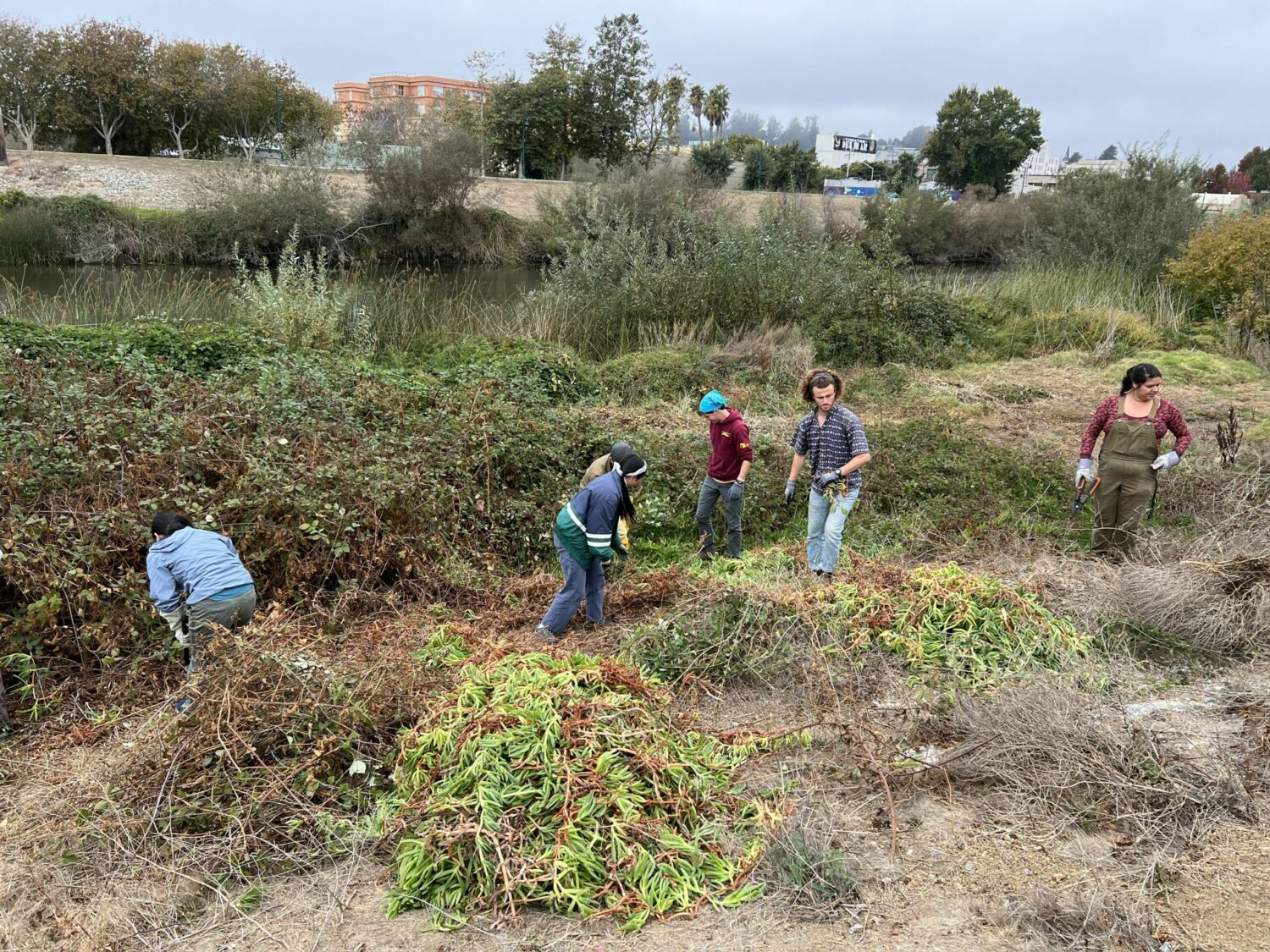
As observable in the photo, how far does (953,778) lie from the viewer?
378 cm

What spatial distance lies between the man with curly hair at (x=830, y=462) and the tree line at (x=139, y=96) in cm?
3338

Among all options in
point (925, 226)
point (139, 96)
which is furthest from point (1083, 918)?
point (139, 96)

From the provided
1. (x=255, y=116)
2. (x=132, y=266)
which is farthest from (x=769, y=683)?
(x=255, y=116)

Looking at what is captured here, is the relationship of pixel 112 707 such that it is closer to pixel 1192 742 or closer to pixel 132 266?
pixel 1192 742

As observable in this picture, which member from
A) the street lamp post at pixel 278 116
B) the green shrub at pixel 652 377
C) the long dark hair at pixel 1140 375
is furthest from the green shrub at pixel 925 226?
the long dark hair at pixel 1140 375

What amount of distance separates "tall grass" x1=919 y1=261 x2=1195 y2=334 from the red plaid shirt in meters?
10.1

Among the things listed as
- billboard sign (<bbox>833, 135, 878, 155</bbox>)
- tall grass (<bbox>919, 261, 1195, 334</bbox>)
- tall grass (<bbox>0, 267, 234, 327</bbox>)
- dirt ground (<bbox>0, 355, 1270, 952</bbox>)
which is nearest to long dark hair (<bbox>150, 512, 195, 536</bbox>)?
dirt ground (<bbox>0, 355, 1270, 952</bbox>)

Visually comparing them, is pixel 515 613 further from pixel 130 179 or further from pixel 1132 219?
pixel 130 179

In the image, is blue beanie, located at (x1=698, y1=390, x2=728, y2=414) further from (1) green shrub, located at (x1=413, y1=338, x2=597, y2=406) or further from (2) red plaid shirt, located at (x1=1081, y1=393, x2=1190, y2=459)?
(1) green shrub, located at (x1=413, y1=338, x2=597, y2=406)

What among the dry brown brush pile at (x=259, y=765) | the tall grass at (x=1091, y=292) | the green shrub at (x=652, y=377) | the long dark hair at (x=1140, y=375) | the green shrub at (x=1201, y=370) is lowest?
the dry brown brush pile at (x=259, y=765)

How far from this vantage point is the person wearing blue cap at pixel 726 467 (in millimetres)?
6434

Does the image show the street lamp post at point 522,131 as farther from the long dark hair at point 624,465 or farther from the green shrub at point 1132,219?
the long dark hair at point 624,465

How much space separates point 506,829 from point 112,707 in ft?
9.59

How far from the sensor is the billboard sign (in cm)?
7545
